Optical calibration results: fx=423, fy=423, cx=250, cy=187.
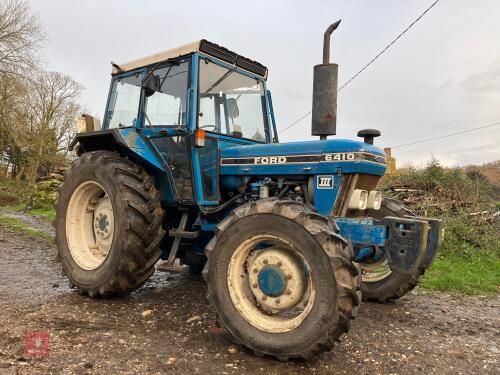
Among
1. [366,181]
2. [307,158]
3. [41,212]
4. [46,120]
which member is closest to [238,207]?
[307,158]

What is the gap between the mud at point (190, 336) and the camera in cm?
295

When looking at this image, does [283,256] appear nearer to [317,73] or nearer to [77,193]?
[317,73]

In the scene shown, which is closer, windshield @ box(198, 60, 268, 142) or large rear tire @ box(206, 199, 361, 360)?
large rear tire @ box(206, 199, 361, 360)

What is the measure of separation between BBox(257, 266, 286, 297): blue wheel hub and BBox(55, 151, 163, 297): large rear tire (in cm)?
138

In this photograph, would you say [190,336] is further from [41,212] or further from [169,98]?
[41,212]

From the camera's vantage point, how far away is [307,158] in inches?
152

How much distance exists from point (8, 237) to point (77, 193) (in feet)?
18.2

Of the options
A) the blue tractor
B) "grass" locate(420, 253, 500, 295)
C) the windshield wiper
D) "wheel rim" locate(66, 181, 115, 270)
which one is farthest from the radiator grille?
"wheel rim" locate(66, 181, 115, 270)

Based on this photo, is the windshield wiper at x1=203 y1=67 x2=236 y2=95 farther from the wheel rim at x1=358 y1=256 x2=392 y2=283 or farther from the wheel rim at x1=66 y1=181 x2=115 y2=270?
the wheel rim at x1=358 y1=256 x2=392 y2=283

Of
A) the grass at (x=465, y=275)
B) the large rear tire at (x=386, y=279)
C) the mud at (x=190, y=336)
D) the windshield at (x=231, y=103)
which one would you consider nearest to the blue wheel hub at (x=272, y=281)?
the mud at (x=190, y=336)

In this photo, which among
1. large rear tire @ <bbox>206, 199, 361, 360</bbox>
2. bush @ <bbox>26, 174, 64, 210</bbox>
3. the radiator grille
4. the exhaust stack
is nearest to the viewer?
large rear tire @ <bbox>206, 199, 361, 360</bbox>

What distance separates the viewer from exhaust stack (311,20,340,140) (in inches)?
144

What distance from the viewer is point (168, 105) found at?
459cm

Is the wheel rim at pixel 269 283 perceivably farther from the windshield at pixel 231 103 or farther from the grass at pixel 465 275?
the grass at pixel 465 275
